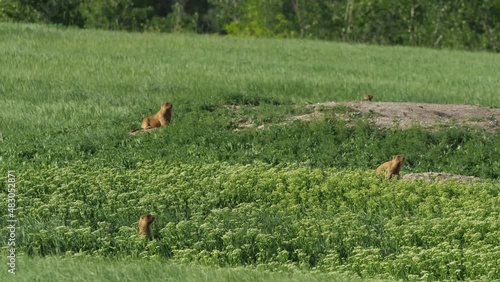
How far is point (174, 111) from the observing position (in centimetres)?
1966

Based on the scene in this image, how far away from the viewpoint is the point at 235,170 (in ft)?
49.8

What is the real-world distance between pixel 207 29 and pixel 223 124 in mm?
40279

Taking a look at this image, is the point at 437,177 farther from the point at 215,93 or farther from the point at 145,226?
the point at 215,93

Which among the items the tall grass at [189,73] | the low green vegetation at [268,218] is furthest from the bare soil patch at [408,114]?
the low green vegetation at [268,218]

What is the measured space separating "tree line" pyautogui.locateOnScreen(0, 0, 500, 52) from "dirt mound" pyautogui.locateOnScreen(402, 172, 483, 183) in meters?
26.3

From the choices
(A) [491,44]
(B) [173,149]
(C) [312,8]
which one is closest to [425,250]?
(B) [173,149]

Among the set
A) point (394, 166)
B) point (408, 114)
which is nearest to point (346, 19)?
point (408, 114)

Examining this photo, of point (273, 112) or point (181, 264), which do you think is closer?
point (181, 264)

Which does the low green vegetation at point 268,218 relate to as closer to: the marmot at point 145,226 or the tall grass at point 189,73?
the marmot at point 145,226

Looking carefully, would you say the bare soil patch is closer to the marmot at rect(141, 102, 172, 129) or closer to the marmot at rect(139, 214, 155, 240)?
the marmot at rect(141, 102, 172, 129)

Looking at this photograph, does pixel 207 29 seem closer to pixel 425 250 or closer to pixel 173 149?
pixel 173 149

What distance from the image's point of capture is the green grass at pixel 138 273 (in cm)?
889

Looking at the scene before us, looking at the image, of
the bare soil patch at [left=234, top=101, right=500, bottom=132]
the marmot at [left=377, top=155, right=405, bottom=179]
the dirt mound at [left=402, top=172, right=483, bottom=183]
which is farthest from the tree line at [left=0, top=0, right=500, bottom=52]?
the marmot at [left=377, top=155, right=405, bottom=179]

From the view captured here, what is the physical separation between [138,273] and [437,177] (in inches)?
263
